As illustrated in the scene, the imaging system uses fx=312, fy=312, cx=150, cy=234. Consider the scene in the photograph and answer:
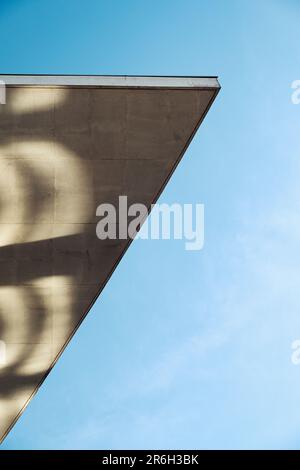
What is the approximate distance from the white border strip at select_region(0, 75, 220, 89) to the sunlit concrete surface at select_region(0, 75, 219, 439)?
4 centimetres

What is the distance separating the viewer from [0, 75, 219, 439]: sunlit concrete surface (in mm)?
13703

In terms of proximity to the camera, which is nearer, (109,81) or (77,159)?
(109,81)

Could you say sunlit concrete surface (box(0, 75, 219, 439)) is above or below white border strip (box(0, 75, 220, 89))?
below

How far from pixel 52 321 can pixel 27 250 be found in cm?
348

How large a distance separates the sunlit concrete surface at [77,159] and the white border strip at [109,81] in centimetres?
4

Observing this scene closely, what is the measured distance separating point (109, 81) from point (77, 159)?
367cm

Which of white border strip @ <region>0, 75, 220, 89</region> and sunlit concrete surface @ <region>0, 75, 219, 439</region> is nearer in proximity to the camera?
white border strip @ <region>0, 75, 220, 89</region>

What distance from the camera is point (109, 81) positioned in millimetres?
13664

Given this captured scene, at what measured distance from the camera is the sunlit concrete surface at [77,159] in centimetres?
1370

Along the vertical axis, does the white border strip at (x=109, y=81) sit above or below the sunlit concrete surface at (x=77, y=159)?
above

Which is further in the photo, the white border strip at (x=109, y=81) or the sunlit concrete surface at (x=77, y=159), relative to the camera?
the sunlit concrete surface at (x=77, y=159)

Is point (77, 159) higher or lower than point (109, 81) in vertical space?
lower
